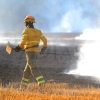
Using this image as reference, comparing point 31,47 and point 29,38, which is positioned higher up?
point 29,38

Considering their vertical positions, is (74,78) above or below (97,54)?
below

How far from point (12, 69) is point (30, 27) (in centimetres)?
515

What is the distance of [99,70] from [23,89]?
18.9 ft

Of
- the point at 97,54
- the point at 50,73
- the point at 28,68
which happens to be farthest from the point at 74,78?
the point at 97,54

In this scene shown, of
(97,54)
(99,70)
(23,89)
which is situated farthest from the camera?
(97,54)

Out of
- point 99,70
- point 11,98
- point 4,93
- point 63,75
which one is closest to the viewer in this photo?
point 11,98

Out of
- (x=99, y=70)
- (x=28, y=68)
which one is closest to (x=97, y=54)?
(x=99, y=70)

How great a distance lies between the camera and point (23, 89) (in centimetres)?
804

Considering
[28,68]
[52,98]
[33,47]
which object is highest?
[33,47]

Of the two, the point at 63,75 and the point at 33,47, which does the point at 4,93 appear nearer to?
the point at 33,47

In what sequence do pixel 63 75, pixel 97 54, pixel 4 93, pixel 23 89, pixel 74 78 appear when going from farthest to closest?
pixel 97 54
pixel 63 75
pixel 74 78
pixel 23 89
pixel 4 93

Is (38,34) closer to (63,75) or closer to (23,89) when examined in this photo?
(23,89)

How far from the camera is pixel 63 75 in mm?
11812

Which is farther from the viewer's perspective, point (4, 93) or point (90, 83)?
point (90, 83)
